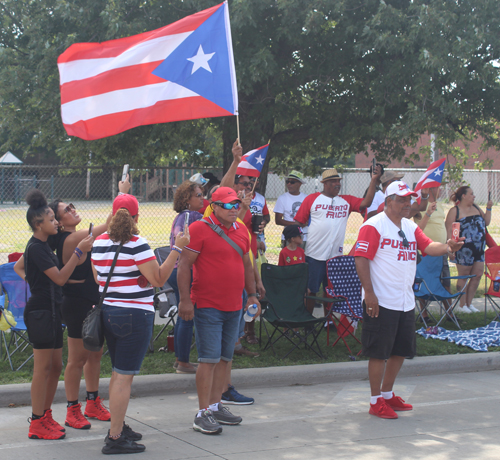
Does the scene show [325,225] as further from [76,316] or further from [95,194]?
[95,194]

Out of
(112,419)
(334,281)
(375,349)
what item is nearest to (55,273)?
(112,419)

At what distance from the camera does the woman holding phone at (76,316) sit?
186 inches

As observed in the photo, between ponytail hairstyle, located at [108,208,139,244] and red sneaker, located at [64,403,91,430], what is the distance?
1.56 m

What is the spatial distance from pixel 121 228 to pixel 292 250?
3.95 m

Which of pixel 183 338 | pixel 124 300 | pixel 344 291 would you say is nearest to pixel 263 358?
pixel 183 338

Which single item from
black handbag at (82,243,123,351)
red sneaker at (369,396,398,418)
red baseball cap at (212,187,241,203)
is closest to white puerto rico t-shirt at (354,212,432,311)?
red sneaker at (369,396,398,418)

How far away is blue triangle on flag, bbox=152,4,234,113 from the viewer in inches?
236

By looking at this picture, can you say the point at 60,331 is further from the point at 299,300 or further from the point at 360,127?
the point at 360,127

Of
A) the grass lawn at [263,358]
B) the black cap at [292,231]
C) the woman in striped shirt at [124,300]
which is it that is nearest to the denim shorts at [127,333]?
the woman in striped shirt at [124,300]

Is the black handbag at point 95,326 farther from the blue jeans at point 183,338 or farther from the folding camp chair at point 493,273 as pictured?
the folding camp chair at point 493,273

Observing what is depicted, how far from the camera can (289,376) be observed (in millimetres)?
6230

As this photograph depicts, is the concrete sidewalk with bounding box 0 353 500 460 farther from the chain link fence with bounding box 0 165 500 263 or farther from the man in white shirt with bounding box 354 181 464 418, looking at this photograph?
the chain link fence with bounding box 0 165 500 263

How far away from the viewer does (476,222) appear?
8.98 meters

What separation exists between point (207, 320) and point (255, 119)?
633cm
